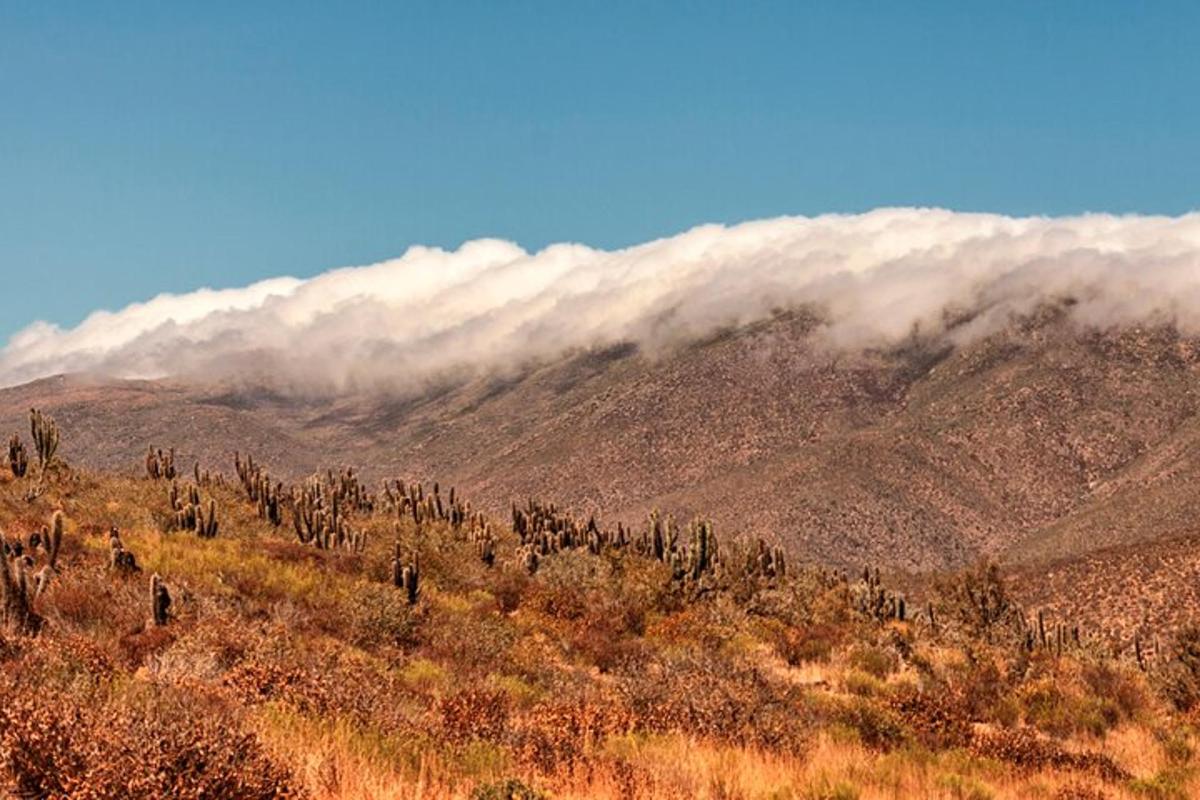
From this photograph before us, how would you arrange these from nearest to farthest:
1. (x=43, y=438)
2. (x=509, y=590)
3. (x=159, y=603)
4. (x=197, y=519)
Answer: (x=159, y=603) → (x=509, y=590) → (x=197, y=519) → (x=43, y=438)

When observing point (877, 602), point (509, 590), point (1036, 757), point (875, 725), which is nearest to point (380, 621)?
point (509, 590)

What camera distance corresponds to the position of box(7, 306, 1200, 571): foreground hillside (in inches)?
4215

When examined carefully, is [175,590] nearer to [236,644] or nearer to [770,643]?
[236,644]

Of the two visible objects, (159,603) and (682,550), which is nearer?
(159,603)

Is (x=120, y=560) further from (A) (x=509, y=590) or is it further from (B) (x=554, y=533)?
(B) (x=554, y=533)

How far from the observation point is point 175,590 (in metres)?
14.1

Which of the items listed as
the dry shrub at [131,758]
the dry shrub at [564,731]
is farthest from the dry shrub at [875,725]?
the dry shrub at [131,758]

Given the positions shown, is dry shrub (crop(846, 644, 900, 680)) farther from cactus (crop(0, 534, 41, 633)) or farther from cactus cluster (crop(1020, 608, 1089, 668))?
cactus (crop(0, 534, 41, 633))

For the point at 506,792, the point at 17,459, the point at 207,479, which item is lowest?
the point at 506,792

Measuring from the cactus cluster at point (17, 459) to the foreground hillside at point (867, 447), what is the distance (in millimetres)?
65324

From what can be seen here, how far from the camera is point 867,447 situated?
128m

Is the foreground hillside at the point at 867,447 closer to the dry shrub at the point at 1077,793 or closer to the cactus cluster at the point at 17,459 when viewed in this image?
the cactus cluster at the point at 17,459

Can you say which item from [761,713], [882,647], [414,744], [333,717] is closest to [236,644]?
[333,717]

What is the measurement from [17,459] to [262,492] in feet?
22.5
